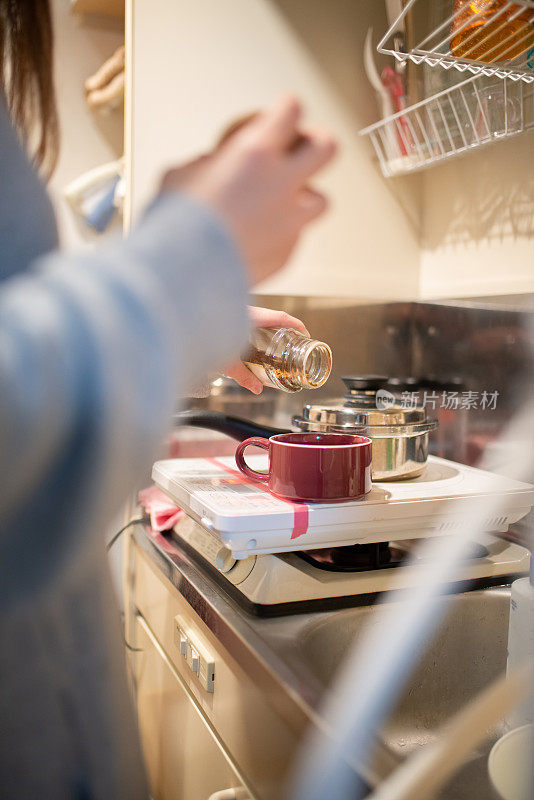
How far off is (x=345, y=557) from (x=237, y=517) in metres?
0.21

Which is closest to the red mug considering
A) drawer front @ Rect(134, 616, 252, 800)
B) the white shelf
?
drawer front @ Rect(134, 616, 252, 800)

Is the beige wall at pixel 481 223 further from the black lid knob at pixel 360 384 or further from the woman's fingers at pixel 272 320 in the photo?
the woman's fingers at pixel 272 320

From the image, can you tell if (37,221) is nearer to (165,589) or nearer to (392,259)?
(165,589)

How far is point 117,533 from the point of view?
3.92ft

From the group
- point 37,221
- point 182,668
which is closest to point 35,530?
point 37,221

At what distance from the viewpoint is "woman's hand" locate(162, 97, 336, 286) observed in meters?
0.30

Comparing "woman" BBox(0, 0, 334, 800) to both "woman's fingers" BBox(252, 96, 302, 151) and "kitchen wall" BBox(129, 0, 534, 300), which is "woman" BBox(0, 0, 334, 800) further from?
"kitchen wall" BBox(129, 0, 534, 300)

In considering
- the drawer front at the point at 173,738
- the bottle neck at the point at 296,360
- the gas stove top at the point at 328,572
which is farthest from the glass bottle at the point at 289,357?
the drawer front at the point at 173,738

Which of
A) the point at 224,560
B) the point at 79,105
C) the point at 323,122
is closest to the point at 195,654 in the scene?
the point at 224,560

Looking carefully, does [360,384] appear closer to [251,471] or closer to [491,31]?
[251,471]

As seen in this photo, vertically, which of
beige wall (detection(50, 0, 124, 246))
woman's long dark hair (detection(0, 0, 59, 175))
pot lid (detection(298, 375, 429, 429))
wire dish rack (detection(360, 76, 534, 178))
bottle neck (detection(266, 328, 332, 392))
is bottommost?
pot lid (detection(298, 375, 429, 429))

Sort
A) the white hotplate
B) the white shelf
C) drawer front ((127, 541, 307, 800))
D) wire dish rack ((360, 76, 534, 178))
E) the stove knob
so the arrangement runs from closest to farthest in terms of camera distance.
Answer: drawer front ((127, 541, 307, 800)), the white hotplate, the stove knob, wire dish rack ((360, 76, 534, 178)), the white shelf

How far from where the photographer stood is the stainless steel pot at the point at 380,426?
86 centimetres

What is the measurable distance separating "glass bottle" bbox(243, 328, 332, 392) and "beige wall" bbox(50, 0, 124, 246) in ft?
2.52
